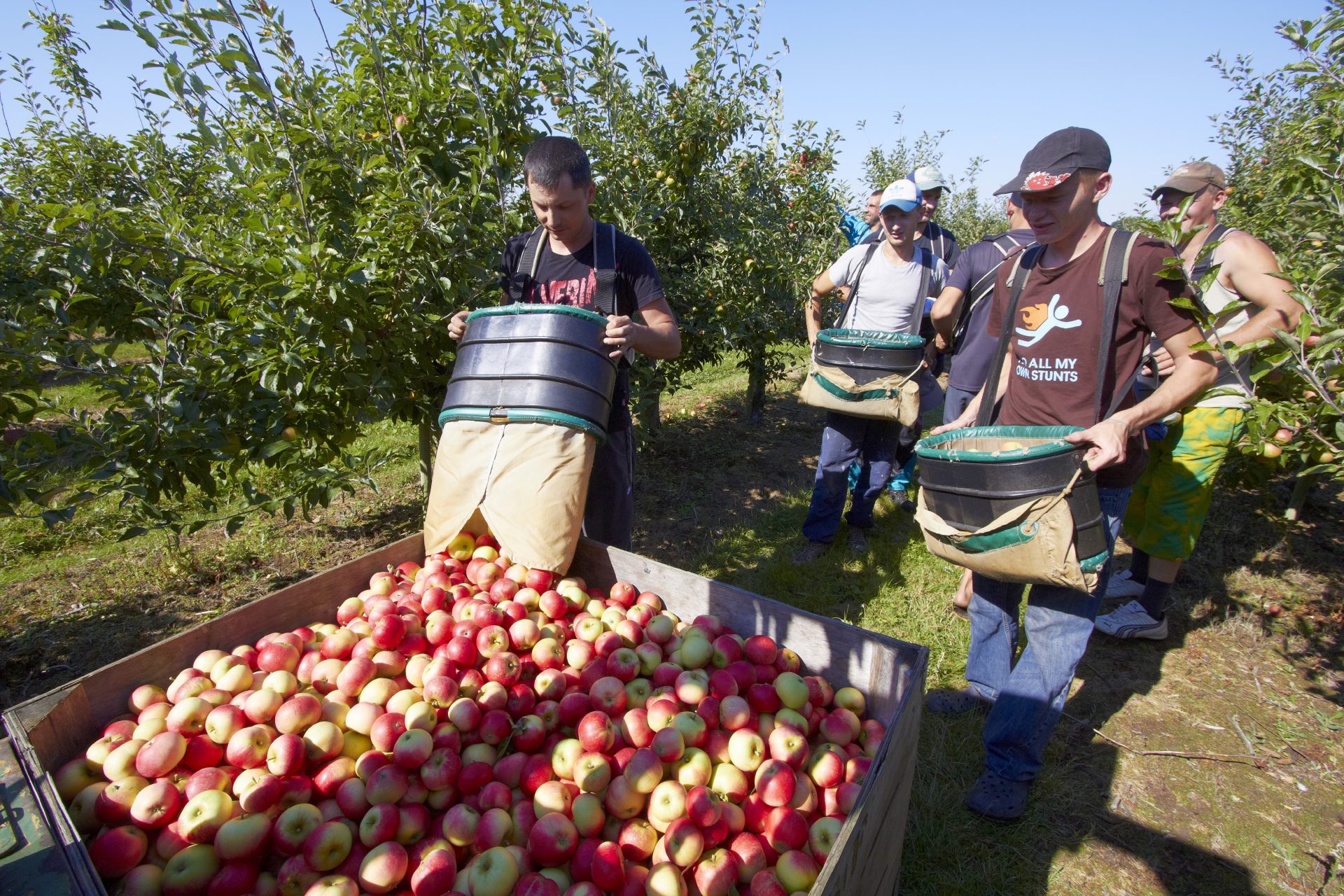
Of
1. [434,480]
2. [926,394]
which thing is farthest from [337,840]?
[926,394]

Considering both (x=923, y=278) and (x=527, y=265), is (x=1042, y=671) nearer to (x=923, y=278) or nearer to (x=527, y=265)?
(x=527, y=265)

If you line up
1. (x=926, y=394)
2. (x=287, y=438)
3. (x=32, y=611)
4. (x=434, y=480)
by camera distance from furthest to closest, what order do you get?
(x=926, y=394), (x=32, y=611), (x=287, y=438), (x=434, y=480)

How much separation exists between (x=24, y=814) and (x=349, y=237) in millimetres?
1876

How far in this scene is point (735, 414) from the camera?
7383mm

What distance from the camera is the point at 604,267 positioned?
2324mm

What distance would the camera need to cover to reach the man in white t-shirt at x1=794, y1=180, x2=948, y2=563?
12.2 feet

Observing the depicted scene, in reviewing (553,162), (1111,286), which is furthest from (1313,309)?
(553,162)

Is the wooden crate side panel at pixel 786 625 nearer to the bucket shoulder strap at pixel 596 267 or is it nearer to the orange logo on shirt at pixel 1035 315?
the bucket shoulder strap at pixel 596 267

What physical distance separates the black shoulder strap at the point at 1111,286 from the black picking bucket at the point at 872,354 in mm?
1447

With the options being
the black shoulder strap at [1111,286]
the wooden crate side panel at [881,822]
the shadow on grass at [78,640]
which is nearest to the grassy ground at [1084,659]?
the shadow on grass at [78,640]

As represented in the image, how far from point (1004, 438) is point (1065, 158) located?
84cm

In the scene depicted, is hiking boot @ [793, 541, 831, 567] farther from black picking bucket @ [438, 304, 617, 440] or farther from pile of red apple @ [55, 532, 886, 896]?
black picking bucket @ [438, 304, 617, 440]

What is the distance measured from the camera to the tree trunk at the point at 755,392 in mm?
6000

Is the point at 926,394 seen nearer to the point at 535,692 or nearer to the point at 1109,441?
the point at 1109,441
